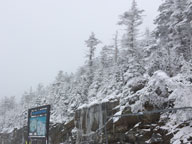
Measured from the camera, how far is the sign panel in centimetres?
807

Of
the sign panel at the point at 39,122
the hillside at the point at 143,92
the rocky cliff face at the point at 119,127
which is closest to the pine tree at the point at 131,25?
the hillside at the point at 143,92

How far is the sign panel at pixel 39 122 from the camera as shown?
807cm

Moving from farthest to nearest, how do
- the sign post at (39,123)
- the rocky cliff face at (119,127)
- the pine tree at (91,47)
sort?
the pine tree at (91,47) < the sign post at (39,123) < the rocky cliff face at (119,127)

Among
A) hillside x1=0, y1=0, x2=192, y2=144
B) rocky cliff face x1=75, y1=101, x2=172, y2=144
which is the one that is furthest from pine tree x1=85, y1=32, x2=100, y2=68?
rocky cliff face x1=75, y1=101, x2=172, y2=144

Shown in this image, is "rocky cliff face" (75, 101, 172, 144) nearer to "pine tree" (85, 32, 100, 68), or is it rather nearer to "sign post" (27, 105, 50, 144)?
"sign post" (27, 105, 50, 144)

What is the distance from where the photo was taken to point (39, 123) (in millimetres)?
8570

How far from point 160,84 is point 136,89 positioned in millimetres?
2747

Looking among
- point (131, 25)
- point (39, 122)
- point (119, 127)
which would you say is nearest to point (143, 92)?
point (119, 127)

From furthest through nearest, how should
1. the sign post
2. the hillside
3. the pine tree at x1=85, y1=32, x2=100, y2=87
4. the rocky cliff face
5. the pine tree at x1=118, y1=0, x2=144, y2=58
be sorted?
the pine tree at x1=85, y1=32, x2=100, y2=87, the pine tree at x1=118, y1=0, x2=144, y2=58, the sign post, the rocky cliff face, the hillside

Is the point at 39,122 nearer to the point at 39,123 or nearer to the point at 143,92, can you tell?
the point at 39,123

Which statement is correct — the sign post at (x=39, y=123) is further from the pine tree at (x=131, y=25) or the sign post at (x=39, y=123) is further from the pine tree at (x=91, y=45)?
the pine tree at (x=91, y=45)

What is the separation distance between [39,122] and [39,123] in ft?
0.15

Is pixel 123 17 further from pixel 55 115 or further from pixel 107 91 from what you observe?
pixel 55 115

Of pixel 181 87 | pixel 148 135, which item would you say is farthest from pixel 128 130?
pixel 181 87
